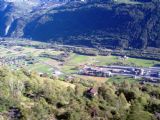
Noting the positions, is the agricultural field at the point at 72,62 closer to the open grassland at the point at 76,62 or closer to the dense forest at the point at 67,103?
the open grassland at the point at 76,62

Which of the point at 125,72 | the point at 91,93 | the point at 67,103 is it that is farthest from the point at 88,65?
the point at 67,103

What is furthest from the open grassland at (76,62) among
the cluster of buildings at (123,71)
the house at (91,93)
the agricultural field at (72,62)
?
the house at (91,93)

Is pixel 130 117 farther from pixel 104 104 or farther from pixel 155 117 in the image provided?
pixel 104 104

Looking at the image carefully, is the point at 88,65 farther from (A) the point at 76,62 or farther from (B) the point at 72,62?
(B) the point at 72,62

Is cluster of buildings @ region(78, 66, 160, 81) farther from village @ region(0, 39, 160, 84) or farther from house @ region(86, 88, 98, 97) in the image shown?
house @ region(86, 88, 98, 97)

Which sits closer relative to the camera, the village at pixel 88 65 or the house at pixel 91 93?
the house at pixel 91 93
